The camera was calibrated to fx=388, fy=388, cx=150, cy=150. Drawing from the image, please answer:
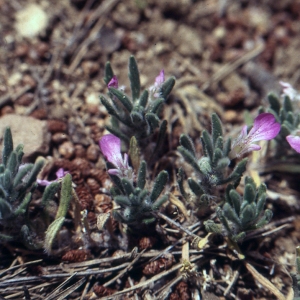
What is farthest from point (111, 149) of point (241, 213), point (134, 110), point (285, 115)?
point (285, 115)

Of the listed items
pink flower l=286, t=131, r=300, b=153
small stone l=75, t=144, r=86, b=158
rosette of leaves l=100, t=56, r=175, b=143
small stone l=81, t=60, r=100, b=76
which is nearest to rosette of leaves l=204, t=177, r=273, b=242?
pink flower l=286, t=131, r=300, b=153

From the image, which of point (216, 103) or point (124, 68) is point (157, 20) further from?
point (216, 103)

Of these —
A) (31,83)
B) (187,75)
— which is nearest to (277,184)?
(187,75)

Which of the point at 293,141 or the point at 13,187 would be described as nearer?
the point at 13,187

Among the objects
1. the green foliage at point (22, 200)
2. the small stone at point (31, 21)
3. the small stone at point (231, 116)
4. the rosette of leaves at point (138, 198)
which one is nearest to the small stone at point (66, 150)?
the green foliage at point (22, 200)

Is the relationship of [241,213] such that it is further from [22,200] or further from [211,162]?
[22,200]

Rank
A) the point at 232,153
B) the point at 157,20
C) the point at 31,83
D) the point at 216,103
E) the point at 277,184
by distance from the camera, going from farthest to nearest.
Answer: the point at 157,20 < the point at 216,103 < the point at 31,83 < the point at 277,184 < the point at 232,153

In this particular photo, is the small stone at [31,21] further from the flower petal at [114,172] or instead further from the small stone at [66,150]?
the flower petal at [114,172]
